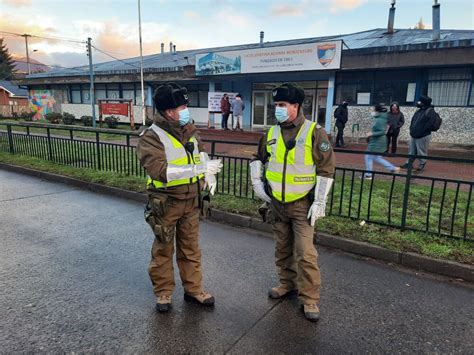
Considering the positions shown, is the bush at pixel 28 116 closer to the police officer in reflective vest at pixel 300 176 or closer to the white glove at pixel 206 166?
the white glove at pixel 206 166

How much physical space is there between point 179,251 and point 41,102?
31359 millimetres

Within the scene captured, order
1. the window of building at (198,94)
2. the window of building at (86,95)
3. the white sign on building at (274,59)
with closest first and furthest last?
the white sign on building at (274,59) < the window of building at (198,94) < the window of building at (86,95)

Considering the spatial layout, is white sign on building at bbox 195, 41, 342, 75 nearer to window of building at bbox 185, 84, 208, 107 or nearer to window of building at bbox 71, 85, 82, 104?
window of building at bbox 185, 84, 208, 107

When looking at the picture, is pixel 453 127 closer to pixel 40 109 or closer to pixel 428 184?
pixel 428 184

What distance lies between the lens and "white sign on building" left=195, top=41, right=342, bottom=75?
526 inches

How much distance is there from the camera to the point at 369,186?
6.57 meters

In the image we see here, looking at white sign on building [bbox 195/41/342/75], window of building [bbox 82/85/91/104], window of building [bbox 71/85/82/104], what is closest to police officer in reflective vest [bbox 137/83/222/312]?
white sign on building [bbox 195/41/342/75]

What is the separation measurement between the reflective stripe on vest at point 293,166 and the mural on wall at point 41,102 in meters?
30.5

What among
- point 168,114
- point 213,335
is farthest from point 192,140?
point 213,335

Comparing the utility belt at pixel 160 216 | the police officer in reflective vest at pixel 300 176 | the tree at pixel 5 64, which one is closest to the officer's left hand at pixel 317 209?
the police officer in reflective vest at pixel 300 176

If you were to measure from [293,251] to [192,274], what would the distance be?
→ 92 centimetres

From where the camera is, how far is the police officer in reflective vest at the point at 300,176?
9.10 feet

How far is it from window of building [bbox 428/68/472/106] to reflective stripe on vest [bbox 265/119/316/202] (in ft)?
40.8

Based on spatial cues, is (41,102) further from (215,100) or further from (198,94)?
(215,100)
